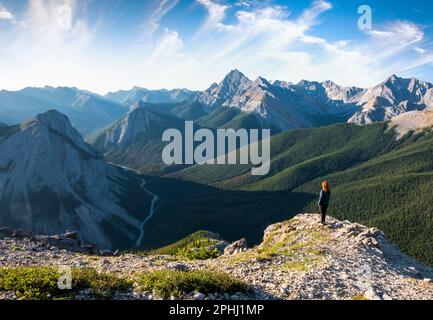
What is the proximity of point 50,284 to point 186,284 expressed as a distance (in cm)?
812

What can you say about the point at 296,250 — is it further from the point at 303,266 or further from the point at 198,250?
the point at 198,250

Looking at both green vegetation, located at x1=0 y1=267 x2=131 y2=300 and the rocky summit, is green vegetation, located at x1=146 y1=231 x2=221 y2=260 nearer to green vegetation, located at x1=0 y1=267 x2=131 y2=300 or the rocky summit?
the rocky summit

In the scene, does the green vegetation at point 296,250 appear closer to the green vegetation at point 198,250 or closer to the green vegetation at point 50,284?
the green vegetation at point 198,250

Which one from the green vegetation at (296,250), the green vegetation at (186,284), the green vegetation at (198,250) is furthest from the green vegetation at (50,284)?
the green vegetation at (198,250)

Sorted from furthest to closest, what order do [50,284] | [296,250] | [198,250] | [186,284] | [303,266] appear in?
[198,250], [296,250], [303,266], [186,284], [50,284]

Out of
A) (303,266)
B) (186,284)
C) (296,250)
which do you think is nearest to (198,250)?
(296,250)

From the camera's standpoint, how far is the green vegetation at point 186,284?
23297mm

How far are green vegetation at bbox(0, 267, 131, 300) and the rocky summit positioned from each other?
48cm

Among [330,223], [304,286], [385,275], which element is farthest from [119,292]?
[330,223]

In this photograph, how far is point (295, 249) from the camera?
36.5m

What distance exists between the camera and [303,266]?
30.8 metres
